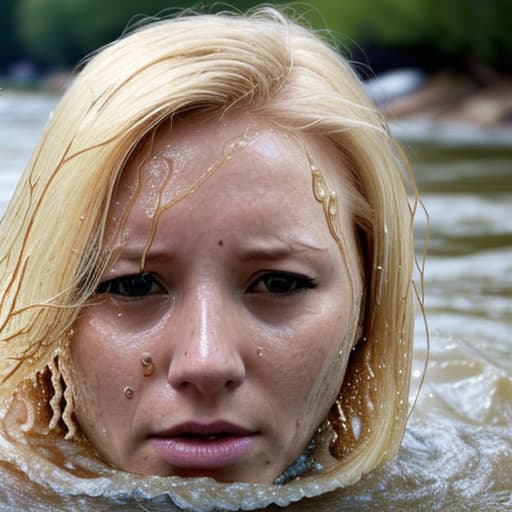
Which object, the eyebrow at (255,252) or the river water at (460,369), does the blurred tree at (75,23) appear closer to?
the river water at (460,369)

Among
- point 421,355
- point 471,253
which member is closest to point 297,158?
point 421,355

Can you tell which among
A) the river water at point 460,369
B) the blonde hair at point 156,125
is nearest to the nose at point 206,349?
the blonde hair at point 156,125

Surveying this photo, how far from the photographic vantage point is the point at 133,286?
221 centimetres

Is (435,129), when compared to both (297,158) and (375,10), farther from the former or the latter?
(297,158)

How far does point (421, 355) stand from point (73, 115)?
7.00 feet

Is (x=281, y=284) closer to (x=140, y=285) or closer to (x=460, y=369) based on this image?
(x=140, y=285)

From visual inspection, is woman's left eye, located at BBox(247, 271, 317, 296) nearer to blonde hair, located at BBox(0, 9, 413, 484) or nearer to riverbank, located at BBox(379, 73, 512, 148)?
blonde hair, located at BBox(0, 9, 413, 484)

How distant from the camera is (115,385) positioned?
2184 mm

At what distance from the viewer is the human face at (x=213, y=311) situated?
2.11m

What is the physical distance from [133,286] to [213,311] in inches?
7.8

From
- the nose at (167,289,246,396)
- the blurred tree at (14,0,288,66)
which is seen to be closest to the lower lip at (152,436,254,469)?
the nose at (167,289,246,396)

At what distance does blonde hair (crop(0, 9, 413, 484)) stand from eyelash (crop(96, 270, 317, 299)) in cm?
4

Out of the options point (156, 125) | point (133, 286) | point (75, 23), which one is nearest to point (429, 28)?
point (156, 125)

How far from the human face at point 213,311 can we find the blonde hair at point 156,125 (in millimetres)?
54
